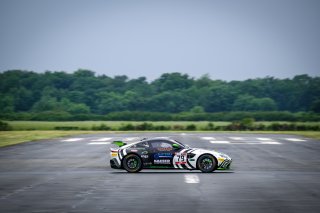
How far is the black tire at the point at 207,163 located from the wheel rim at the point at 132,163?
7.94 feet

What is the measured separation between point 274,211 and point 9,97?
17881 centimetres

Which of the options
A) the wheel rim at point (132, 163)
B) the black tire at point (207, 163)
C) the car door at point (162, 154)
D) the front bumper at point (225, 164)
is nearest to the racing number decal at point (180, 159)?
the car door at point (162, 154)

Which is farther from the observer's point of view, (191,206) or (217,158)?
(217,158)

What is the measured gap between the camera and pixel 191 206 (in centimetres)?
1591

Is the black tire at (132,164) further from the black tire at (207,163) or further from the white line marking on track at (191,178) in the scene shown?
the black tire at (207,163)

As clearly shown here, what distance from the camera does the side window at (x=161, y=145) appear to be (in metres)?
24.6

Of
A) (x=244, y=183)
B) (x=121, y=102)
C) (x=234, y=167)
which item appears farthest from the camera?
(x=121, y=102)

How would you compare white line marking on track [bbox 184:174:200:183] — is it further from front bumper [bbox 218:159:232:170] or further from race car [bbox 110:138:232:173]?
front bumper [bbox 218:159:232:170]

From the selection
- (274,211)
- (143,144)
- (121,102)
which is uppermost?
(121,102)

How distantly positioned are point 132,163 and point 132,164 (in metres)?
0.04

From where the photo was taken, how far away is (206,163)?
24.7 meters

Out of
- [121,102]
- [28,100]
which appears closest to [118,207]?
[121,102]

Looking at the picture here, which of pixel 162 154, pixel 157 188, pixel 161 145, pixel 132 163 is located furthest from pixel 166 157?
pixel 157 188

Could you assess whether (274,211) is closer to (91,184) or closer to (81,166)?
(91,184)
